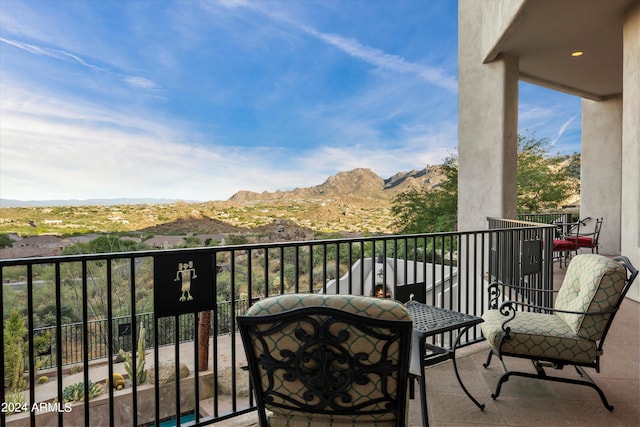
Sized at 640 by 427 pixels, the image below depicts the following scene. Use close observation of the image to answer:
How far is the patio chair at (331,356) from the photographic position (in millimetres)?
1119

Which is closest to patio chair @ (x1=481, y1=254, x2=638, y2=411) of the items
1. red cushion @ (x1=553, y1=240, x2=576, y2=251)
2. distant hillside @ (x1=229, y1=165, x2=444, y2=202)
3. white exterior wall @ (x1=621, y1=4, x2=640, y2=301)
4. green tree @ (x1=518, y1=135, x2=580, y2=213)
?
white exterior wall @ (x1=621, y1=4, x2=640, y2=301)

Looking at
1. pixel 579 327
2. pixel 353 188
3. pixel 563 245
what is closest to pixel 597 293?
pixel 579 327

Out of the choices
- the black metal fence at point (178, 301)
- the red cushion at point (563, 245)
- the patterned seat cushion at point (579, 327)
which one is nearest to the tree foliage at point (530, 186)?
the black metal fence at point (178, 301)

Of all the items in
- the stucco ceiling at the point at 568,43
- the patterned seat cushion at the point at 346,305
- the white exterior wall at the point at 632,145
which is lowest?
the patterned seat cushion at the point at 346,305

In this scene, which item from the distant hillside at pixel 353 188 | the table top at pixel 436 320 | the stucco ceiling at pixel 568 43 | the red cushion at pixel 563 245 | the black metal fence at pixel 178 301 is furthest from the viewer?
the distant hillside at pixel 353 188

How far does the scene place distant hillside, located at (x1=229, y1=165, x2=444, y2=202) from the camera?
87.7 ft

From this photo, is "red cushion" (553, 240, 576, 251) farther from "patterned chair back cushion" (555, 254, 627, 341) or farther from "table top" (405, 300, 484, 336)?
"table top" (405, 300, 484, 336)

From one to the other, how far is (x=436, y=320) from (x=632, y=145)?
5.00 metres

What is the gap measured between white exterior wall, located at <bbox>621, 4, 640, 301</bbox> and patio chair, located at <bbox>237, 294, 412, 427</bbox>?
216 inches

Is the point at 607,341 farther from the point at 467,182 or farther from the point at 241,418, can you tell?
the point at 467,182

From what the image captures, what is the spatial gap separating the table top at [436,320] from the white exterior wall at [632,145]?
431 centimetres

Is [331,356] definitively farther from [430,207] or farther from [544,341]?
[430,207]

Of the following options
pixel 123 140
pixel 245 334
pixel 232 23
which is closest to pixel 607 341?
pixel 245 334

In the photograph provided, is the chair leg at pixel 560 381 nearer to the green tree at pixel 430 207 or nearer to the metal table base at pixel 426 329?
the metal table base at pixel 426 329
